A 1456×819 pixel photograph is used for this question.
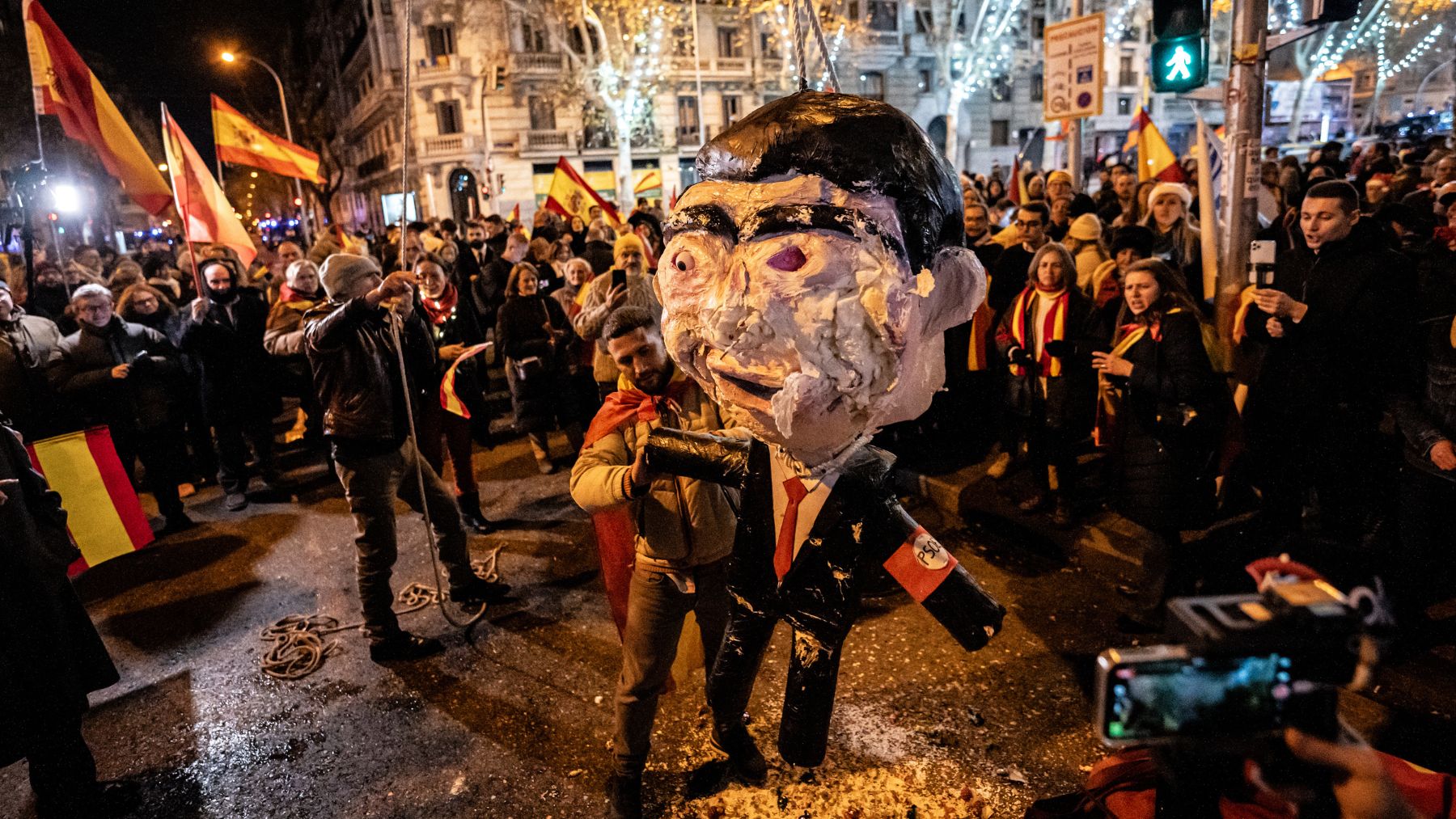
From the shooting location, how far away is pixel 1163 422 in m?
3.81

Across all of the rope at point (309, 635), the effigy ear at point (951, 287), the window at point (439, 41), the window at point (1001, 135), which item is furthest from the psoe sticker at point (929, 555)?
the window at point (1001, 135)

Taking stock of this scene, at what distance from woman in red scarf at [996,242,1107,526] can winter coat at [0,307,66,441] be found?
21.4 feet

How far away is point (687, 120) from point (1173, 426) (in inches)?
1362

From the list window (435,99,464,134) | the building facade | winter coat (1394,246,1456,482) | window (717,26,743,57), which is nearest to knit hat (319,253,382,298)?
winter coat (1394,246,1456,482)

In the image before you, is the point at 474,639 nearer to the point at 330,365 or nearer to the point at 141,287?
the point at 330,365

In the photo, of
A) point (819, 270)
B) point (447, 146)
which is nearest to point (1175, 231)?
point (819, 270)

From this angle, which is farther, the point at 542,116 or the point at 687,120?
the point at 687,120

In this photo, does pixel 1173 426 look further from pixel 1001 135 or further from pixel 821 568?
pixel 1001 135

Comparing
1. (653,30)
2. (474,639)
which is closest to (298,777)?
(474,639)

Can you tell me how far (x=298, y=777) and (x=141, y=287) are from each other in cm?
514

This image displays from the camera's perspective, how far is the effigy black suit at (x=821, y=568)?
191 cm

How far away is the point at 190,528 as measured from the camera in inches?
248

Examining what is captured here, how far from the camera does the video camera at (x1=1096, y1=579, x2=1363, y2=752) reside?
105 cm

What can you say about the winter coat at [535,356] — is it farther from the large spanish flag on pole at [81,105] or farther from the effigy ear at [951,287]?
the effigy ear at [951,287]
